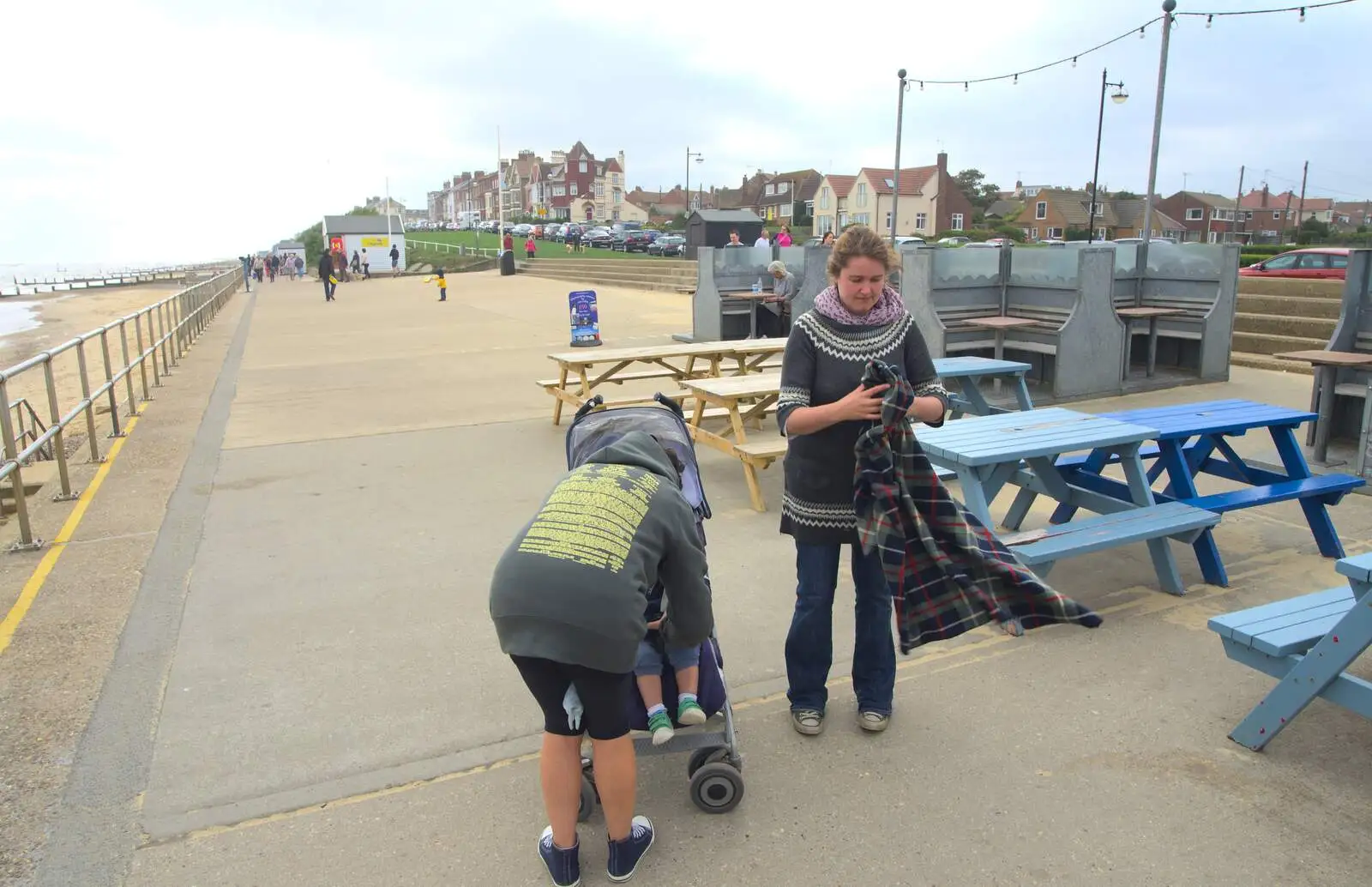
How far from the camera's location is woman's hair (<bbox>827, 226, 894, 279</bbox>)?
3027mm

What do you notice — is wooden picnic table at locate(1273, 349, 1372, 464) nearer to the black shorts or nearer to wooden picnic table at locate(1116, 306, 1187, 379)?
wooden picnic table at locate(1116, 306, 1187, 379)

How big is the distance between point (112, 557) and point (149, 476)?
81.4 inches

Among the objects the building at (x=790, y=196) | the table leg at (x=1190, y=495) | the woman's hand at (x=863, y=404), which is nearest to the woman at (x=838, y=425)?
the woman's hand at (x=863, y=404)

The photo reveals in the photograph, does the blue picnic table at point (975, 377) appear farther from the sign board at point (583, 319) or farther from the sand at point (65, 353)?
the sand at point (65, 353)

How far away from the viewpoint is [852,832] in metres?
2.80

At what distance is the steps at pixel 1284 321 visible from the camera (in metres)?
11.7

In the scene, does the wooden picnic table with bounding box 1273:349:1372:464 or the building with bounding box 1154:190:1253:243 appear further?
the building with bounding box 1154:190:1253:243

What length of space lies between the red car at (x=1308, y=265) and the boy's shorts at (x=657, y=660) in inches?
680

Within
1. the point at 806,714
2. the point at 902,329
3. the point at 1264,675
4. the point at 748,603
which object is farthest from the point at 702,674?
the point at 1264,675

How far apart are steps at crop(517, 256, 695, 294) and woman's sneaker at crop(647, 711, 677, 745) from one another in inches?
955

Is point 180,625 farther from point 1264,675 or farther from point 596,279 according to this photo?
point 596,279

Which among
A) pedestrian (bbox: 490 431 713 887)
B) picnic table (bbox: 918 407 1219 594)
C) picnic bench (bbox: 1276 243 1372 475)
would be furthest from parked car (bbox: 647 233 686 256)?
pedestrian (bbox: 490 431 713 887)

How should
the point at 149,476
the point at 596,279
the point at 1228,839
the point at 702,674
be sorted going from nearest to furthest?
the point at 1228,839 < the point at 702,674 < the point at 149,476 < the point at 596,279

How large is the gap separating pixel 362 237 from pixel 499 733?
50.8 meters
